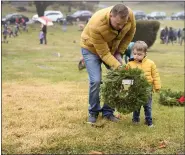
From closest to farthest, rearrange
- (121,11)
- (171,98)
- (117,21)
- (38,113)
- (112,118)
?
1. (121,11)
2. (117,21)
3. (112,118)
4. (38,113)
5. (171,98)

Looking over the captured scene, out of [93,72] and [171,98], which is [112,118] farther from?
[171,98]

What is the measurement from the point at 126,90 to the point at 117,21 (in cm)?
96

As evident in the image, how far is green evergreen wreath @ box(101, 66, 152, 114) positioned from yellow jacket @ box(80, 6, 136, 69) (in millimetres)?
224

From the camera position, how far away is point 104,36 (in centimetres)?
545

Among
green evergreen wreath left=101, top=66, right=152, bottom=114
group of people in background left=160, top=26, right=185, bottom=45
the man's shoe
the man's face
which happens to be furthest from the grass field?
group of people in background left=160, top=26, right=185, bottom=45

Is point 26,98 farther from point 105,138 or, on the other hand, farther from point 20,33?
point 20,33

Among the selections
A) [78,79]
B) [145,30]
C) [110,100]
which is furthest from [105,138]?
[145,30]

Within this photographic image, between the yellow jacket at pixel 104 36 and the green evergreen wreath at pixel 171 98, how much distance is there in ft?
7.36

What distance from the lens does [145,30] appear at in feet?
79.8

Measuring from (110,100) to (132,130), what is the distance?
590 millimetres

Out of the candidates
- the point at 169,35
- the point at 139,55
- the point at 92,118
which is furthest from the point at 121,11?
the point at 169,35

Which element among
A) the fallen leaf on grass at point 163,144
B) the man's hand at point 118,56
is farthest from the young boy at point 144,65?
the fallen leaf on grass at point 163,144

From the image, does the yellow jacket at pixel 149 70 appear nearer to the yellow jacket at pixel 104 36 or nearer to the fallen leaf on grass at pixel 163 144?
the yellow jacket at pixel 104 36

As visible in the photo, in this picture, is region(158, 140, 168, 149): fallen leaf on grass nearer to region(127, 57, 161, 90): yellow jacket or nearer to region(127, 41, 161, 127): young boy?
region(127, 41, 161, 127): young boy
